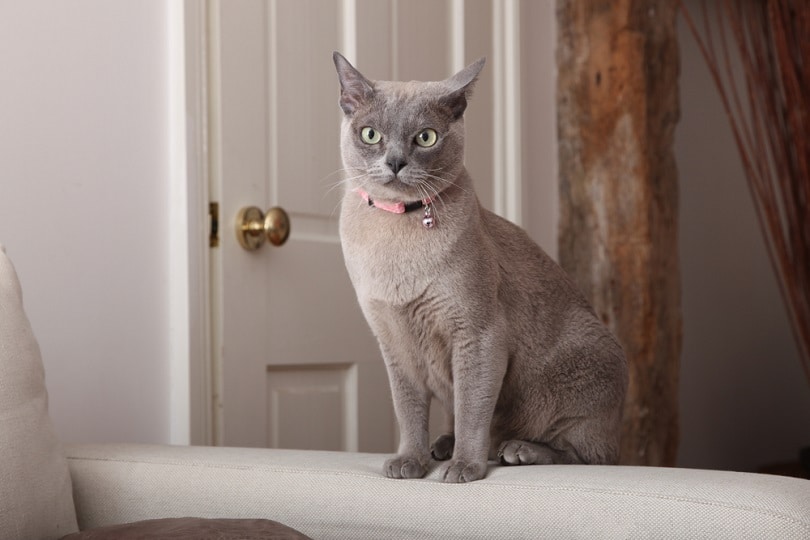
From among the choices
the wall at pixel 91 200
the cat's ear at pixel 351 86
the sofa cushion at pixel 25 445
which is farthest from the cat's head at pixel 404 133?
the wall at pixel 91 200

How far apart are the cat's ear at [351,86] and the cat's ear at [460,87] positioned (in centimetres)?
11

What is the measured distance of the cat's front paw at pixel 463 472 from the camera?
1202mm

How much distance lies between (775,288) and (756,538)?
9.38 feet

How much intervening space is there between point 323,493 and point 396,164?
438 mm

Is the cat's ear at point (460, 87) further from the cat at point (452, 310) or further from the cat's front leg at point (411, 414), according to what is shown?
the cat's front leg at point (411, 414)

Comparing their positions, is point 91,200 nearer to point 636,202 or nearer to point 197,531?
point 197,531

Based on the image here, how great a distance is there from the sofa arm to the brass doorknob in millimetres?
681

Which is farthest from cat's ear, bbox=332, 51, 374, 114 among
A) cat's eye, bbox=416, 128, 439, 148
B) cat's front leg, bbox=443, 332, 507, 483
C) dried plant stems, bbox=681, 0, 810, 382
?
dried plant stems, bbox=681, 0, 810, 382

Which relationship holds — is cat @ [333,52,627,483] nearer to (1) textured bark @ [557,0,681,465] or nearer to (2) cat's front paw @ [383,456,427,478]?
(2) cat's front paw @ [383,456,427,478]

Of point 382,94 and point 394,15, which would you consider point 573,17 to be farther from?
point 382,94

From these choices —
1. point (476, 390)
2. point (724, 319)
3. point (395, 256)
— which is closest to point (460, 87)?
point (395, 256)

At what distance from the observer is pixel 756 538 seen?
960 mm

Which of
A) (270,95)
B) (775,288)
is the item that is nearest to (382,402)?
(270,95)

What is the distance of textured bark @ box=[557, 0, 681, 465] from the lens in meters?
2.51
